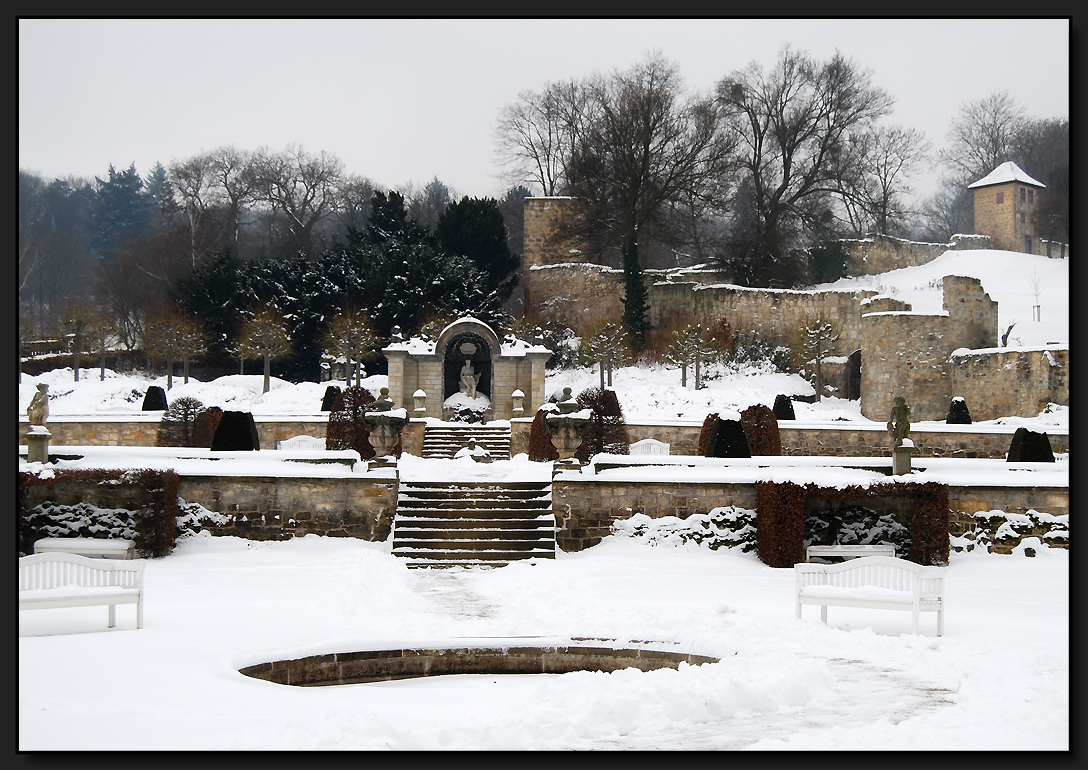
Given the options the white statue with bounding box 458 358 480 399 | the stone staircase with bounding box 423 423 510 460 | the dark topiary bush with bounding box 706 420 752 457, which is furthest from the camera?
the white statue with bounding box 458 358 480 399

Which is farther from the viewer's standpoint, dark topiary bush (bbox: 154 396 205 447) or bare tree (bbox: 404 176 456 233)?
bare tree (bbox: 404 176 456 233)

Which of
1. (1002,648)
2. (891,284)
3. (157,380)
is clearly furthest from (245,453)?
(891,284)

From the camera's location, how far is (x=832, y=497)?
12930mm

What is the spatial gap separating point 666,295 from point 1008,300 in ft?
37.7

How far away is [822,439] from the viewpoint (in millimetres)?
21703

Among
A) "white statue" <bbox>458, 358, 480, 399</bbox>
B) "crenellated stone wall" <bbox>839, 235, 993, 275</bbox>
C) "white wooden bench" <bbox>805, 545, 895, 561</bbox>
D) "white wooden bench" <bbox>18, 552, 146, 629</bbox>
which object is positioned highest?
"crenellated stone wall" <bbox>839, 235, 993, 275</bbox>

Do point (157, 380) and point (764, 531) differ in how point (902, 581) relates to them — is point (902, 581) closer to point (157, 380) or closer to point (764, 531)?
point (764, 531)

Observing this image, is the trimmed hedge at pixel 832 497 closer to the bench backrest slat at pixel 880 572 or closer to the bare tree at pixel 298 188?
the bench backrest slat at pixel 880 572

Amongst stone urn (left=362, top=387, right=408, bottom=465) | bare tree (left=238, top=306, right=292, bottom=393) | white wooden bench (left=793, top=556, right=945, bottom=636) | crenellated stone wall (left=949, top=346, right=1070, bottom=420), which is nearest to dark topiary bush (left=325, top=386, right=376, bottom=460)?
stone urn (left=362, top=387, right=408, bottom=465)

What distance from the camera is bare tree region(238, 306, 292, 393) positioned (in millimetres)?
32062

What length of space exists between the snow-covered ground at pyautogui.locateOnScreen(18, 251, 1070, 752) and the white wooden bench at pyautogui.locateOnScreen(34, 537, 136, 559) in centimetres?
41

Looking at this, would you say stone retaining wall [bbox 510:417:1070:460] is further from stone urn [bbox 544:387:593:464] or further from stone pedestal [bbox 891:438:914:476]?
stone pedestal [bbox 891:438:914:476]

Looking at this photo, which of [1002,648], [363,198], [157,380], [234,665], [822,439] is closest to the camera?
[234,665]

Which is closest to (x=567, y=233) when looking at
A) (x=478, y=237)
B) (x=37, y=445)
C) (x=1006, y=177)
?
(x=478, y=237)
